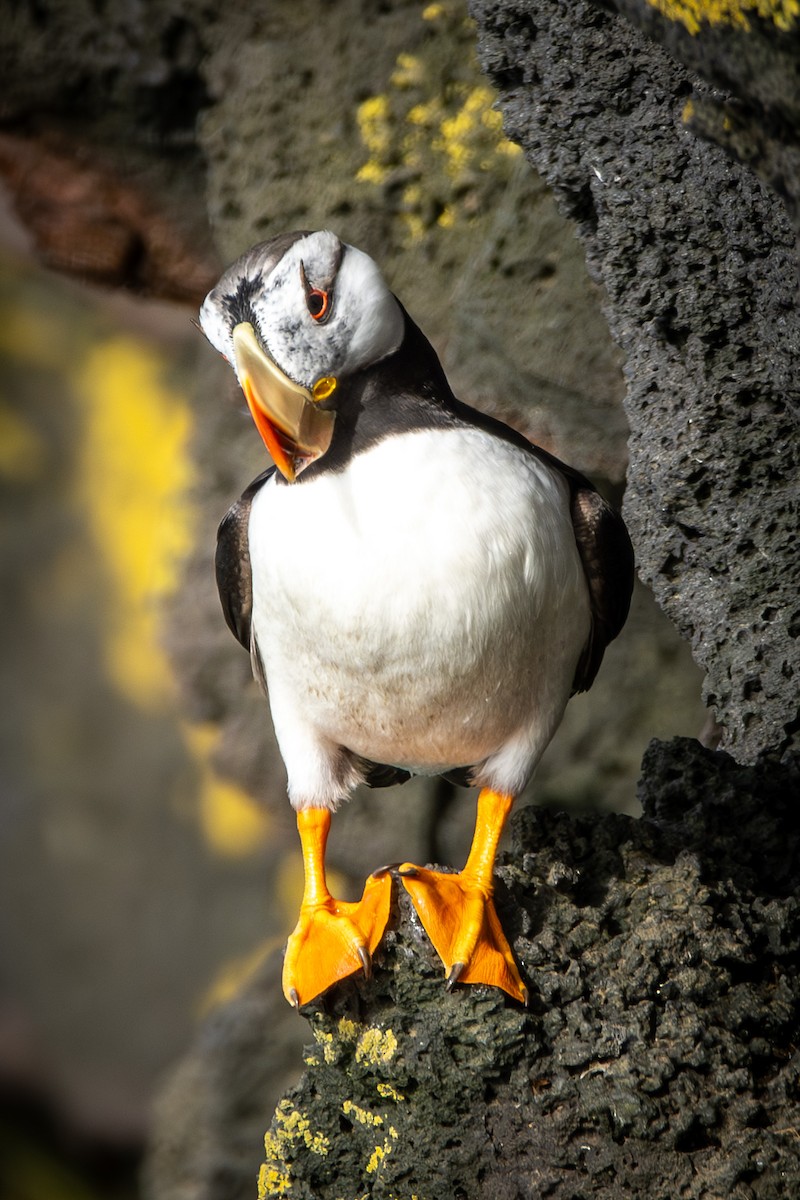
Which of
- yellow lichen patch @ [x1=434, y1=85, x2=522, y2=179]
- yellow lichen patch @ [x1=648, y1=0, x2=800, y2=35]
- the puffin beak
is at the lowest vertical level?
the puffin beak

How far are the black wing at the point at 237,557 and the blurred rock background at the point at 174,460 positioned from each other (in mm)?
952

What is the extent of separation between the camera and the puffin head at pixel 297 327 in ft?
4.06

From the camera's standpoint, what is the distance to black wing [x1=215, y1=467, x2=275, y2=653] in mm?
1627

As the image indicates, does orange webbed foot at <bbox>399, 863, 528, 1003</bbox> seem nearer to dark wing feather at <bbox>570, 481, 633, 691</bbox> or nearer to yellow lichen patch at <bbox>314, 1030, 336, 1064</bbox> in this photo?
yellow lichen patch at <bbox>314, 1030, 336, 1064</bbox>

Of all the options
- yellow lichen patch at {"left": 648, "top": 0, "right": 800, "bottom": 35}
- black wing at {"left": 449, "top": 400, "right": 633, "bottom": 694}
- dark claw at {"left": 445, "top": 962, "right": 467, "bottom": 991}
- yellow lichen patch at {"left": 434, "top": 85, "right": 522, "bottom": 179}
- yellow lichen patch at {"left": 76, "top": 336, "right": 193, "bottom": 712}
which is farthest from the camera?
yellow lichen patch at {"left": 76, "top": 336, "right": 193, "bottom": 712}

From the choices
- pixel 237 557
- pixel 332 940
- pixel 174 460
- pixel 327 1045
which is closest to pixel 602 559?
pixel 237 557

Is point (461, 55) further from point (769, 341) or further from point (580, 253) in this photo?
point (769, 341)

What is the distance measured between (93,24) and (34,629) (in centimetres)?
238

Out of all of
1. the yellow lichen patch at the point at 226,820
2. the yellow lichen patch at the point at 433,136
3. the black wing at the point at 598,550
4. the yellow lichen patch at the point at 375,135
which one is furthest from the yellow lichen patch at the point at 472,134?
the yellow lichen patch at the point at 226,820

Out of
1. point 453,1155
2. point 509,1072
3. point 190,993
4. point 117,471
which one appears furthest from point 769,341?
point 190,993

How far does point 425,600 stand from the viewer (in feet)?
4.44

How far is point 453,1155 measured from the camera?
1408 mm

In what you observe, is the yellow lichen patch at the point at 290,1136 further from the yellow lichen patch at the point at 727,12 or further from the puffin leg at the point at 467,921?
the yellow lichen patch at the point at 727,12

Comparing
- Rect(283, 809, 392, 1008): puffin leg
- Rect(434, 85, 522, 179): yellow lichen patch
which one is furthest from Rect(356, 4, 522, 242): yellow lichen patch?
Rect(283, 809, 392, 1008): puffin leg
